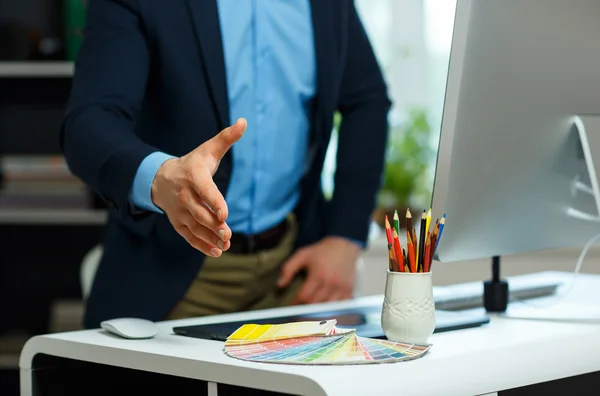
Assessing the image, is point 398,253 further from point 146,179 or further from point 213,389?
point 146,179

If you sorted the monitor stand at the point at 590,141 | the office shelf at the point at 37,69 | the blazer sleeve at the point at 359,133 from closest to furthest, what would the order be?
the monitor stand at the point at 590,141, the blazer sleeve at the point at 359,133, the office shelf at the point at 37,69

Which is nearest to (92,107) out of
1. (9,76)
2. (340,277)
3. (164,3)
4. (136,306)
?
(164,3)

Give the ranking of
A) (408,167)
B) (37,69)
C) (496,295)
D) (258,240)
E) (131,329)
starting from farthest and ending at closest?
1. (408,167)
2. (37,69)
3. (258,240)
4. (496,295)
5. (131,329)

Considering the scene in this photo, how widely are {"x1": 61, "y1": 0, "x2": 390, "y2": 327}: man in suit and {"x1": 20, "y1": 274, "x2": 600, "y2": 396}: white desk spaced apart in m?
0.31

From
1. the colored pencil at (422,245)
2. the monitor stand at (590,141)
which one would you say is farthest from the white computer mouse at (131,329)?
the monitor stand at (590,141)

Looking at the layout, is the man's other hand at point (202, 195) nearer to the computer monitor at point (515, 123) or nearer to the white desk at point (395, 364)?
the white desk at point (395, 364)

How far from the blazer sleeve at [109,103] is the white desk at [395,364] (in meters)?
0.26

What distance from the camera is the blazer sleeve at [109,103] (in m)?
1.51

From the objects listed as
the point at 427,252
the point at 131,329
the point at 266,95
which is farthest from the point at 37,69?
the point at 427,252

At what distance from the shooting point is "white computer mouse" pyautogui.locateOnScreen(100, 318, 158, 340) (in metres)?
1.32

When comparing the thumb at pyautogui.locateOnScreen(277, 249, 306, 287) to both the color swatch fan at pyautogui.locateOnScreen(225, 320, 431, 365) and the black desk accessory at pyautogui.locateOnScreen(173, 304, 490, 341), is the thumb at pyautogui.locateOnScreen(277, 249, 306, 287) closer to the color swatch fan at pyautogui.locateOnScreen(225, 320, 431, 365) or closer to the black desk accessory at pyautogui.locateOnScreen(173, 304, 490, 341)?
the black desk accessory at pyautogui.locateOnScreen(173, 304, 490, 341)

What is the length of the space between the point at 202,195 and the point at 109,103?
55 centimetres

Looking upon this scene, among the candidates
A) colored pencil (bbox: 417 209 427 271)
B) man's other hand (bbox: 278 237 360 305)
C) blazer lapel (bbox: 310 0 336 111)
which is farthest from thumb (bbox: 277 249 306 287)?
colored pencil (bbox: 417 209 427 271)

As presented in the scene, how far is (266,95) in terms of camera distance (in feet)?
6.07
